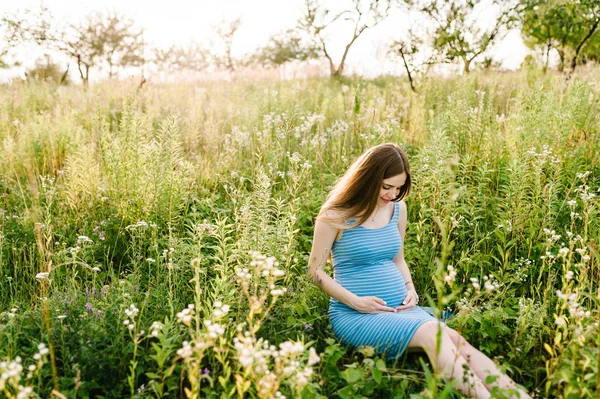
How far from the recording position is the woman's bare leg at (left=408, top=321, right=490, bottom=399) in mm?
2361

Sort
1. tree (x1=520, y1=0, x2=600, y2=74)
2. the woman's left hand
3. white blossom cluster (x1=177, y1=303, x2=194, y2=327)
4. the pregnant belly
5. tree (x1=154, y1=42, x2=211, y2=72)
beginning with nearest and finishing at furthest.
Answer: white blossom cluster (x1=177, y1=303, x2=194, y2=327), the woman's left hand, the pregnant belly, tree (x1=520, y1=0, x2=600, y2=74), tree (x1=154, y1=42, x2=211, y2=72)

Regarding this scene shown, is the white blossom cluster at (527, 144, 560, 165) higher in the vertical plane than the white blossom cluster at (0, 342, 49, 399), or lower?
higher

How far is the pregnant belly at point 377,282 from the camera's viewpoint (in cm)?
326

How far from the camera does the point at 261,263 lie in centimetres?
228

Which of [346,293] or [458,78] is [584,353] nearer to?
[346,293]

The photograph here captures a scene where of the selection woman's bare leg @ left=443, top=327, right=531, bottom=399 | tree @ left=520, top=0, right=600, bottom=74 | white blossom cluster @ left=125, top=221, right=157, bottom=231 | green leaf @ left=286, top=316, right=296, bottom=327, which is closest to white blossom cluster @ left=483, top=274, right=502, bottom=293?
woman's bare leg @ left=443, top=327, right=531, bottom=399

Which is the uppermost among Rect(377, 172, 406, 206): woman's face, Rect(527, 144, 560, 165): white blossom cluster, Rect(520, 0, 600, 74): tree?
Rect(520, 0, 600, 74): tree

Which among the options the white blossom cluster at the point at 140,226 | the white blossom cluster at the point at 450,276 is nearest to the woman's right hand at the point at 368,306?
the white blossom cluster at the point at 450,276

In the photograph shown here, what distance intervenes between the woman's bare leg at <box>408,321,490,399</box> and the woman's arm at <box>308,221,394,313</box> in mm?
382

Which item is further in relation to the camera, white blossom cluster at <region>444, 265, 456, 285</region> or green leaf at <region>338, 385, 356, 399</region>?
green leaf at <region>338, 385, 356, 399</region>

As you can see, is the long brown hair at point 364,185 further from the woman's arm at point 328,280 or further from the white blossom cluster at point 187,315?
the white blossom cluster at point 187,315

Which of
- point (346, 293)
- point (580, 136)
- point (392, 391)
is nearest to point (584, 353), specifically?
point (392, 391)

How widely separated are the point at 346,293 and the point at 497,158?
2541mm

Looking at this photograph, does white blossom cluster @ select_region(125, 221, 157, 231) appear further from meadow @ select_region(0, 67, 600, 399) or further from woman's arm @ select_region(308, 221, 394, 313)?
woman's arm @ select_region(308, 221, 394, 313)
